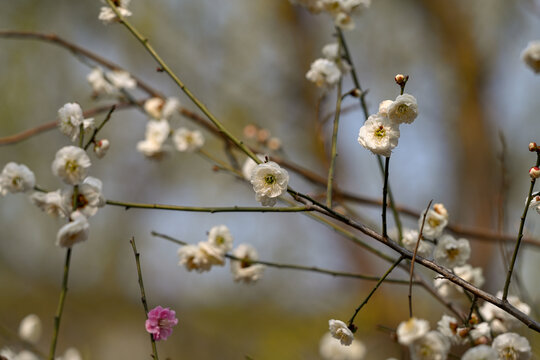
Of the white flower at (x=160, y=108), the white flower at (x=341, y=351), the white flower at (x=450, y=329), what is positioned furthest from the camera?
the white flower at (x=341, y=351)

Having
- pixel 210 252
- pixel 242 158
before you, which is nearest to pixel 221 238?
pixel 210 252

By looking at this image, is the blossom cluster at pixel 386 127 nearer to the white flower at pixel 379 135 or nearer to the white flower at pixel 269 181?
the white flower at pixel 379 135

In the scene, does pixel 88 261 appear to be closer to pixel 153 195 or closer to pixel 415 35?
pixel 153 195

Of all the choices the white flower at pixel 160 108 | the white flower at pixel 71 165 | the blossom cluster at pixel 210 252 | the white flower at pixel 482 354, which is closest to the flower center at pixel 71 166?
the white flower at pixel 71 165

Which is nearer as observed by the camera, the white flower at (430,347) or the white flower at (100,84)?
the white flower at (430,347)

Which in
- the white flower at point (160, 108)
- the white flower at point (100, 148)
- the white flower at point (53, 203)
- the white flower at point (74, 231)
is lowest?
the white flower at point (74, 231)

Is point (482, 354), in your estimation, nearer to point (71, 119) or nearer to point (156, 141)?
point (71, 119)

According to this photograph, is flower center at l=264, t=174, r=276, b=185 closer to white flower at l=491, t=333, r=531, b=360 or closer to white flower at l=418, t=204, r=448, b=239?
white flower at l=418, t=204, r=448, b=239
